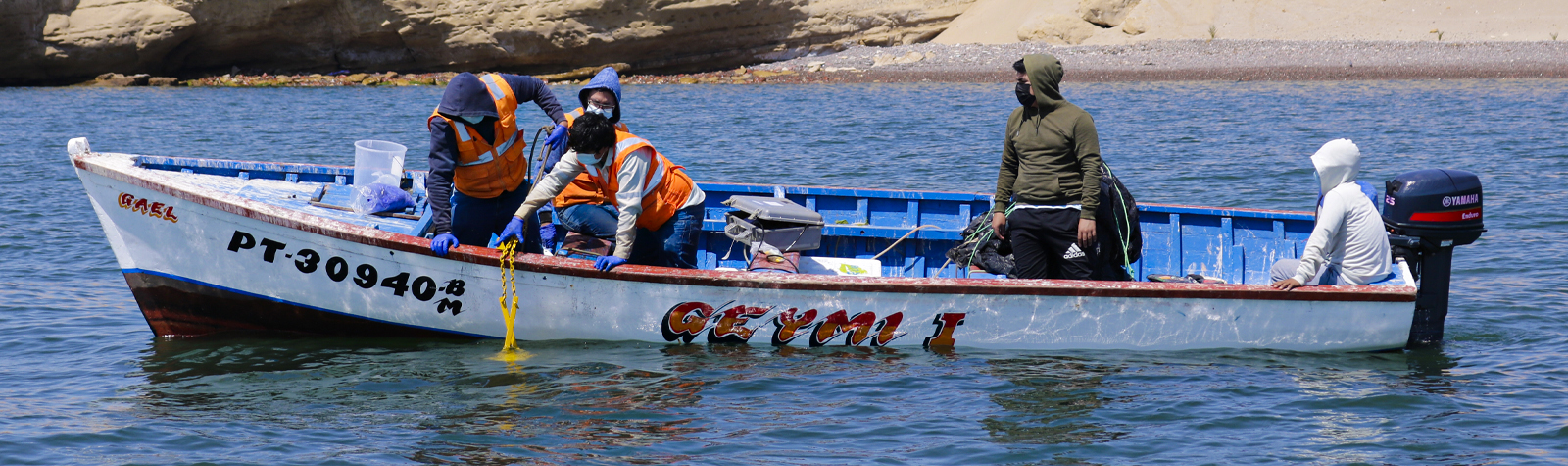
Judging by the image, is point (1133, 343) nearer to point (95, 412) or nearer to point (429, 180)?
point (429, 180)

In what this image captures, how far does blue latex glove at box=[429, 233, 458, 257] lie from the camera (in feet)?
18.4

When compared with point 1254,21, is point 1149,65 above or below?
below

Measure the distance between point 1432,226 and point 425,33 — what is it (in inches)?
1406

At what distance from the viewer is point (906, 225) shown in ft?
25.3

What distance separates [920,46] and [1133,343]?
3289 centimetres

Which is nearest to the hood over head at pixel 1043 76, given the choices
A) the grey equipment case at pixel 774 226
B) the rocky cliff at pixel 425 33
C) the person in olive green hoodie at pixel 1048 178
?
the person in olive green hoodie at pixel 1048 178

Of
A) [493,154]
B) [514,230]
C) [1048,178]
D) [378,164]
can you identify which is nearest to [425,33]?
[378,164]

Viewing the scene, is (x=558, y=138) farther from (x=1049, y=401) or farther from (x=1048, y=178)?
(x=1049, y=401)

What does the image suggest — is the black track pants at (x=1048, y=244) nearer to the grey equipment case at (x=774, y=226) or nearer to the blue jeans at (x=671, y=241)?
the grey equipment case at (x=774, y=226)

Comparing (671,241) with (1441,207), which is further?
(671,241)

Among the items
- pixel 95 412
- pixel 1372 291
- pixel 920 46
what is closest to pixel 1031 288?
pixel 1372 291

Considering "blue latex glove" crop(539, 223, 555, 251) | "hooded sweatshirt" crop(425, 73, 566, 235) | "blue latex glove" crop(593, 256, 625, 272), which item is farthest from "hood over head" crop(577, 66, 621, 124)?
"blue latex glove" crop(539, 223, 555, 251)

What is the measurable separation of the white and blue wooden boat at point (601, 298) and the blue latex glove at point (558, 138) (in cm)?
68

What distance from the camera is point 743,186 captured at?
7816 mm
